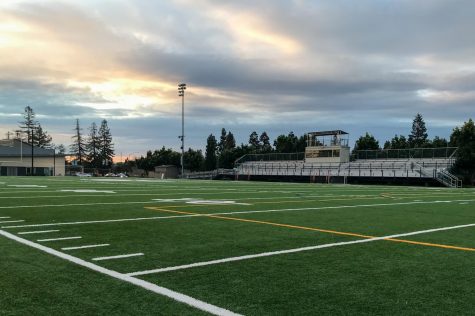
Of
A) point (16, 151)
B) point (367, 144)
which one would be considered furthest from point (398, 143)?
point (16, 151)

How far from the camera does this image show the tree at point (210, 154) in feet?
326

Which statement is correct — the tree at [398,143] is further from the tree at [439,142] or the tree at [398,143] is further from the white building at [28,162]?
the white building at [28,162]

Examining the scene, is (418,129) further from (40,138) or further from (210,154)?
(40,138)

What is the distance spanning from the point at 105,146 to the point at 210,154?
4291cm

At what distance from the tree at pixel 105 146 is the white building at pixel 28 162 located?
34.1 meters

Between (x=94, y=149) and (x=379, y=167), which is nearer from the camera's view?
(x=379, y=167)

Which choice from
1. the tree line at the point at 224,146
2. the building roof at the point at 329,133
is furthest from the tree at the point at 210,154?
the building roof at the point at 329,133

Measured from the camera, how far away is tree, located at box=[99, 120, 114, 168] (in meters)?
131

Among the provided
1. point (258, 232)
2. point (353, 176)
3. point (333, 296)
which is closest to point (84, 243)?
point (258, 232)

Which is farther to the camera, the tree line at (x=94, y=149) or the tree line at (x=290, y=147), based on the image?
the tree line at (x=94, y=149)

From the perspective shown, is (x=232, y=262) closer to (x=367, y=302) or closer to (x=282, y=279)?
(x=282, y=279)

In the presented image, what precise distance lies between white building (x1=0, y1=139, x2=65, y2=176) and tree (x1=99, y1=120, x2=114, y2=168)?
112ft

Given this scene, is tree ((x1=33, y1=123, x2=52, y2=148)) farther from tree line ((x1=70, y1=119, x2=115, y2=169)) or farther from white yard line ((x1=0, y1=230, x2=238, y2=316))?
white yard line ((x1=0, y1=230, x2=238, y2=316))

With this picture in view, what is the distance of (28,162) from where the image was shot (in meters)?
91.4
